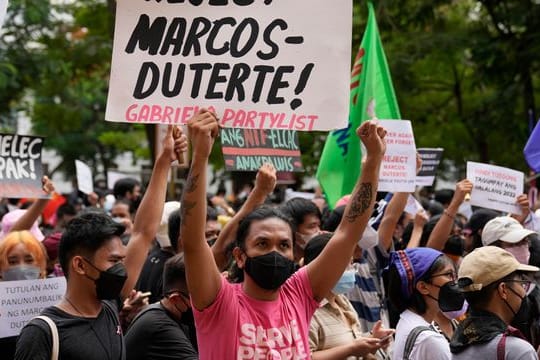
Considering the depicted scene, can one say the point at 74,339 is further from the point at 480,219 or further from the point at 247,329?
the point at 480,219

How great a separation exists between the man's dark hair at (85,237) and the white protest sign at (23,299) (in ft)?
2.96

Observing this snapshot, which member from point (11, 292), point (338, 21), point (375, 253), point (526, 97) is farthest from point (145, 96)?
point (526, 97)

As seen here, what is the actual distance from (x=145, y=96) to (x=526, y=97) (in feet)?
56.9

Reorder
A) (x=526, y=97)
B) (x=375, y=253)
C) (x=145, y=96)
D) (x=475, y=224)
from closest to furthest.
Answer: (x=145, y=96)
(x=375, y=253)
(x=475, y=224)
(x=526, y=97)

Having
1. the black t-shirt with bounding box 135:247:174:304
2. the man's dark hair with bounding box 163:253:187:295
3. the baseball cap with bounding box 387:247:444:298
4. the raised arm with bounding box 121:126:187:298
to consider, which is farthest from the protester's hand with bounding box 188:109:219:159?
the black t-shirt with bounding box 135:247:174:304

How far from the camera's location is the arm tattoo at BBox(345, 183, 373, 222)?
4.54 meters

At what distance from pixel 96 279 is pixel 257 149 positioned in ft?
11.0

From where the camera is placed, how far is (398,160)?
27.9ft

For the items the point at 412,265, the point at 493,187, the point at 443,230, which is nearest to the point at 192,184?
the point at 412,265

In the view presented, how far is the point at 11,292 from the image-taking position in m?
5.64

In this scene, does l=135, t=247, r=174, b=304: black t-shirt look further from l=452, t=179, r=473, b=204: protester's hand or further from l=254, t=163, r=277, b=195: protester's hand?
l=452, t=179, r=473, b=204: protester's hand

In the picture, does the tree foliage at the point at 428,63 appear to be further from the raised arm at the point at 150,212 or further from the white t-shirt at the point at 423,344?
the white t-shirt at the point at 423,344

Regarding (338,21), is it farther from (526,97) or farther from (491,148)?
(491,148)

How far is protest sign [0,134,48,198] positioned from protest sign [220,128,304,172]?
152 cm
